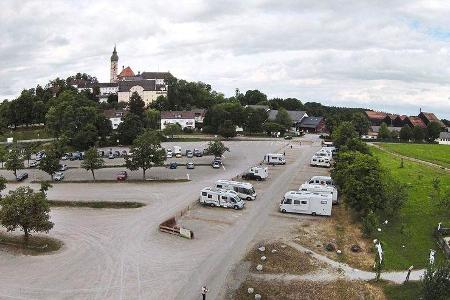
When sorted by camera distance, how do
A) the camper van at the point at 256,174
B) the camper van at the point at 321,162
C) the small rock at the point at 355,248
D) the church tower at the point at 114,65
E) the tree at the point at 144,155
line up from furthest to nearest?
the church tower at the point at 114,65 → the camper van at the point at 321,162 → the tree at the point at 144,155 → the camper van at the point at 256,174 → the small rock at the point at 355,248

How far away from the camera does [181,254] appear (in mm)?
32156

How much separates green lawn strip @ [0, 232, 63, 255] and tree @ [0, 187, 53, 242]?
2.44 ft

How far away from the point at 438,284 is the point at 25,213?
26526mm

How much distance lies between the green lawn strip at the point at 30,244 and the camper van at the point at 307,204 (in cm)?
1962

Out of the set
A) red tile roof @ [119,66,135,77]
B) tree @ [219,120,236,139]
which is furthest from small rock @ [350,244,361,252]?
red tile roof @ [119,66,135,77]

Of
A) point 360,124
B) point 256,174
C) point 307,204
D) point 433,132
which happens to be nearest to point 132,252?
point 307,204

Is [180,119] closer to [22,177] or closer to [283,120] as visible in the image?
[283,120]

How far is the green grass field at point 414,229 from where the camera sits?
104 ft

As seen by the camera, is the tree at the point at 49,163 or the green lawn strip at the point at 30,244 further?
the tree at the point at 49,163

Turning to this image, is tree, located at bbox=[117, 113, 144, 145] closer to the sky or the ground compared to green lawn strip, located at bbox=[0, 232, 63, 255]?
closer to the sky

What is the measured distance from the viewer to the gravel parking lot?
2677 cm

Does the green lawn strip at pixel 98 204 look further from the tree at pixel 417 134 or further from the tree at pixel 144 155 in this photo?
the tree at pixel 417 134

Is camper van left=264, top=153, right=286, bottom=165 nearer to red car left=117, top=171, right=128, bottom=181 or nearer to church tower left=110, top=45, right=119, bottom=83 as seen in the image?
red car left=117, top=171, right=128, bottom=181

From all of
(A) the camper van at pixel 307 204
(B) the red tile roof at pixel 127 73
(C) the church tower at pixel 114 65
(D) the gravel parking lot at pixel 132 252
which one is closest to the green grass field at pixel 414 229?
(A) the camper van at pixel 307 204
